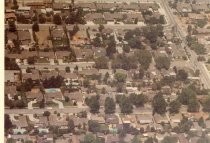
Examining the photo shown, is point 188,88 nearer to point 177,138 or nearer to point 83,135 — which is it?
point 177,138

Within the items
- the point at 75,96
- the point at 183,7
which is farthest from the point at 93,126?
the point at 183,7

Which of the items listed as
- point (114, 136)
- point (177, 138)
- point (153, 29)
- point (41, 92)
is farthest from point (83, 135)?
point (153, 29)

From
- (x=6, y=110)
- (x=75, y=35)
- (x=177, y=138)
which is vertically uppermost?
(x=75, y=35)

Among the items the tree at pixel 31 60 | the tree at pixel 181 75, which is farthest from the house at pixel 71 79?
the tree at pixel 181 75

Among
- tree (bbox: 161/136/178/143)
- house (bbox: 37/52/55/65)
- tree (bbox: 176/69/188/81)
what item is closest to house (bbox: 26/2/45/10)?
house (bbox: 37/52/55/65)

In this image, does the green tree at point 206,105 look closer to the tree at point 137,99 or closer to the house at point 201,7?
the tree at point 137,99

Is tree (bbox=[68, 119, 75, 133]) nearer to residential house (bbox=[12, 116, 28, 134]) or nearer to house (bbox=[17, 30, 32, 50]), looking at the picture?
A: residential house (bbox=[12, 116, 28, 134])
